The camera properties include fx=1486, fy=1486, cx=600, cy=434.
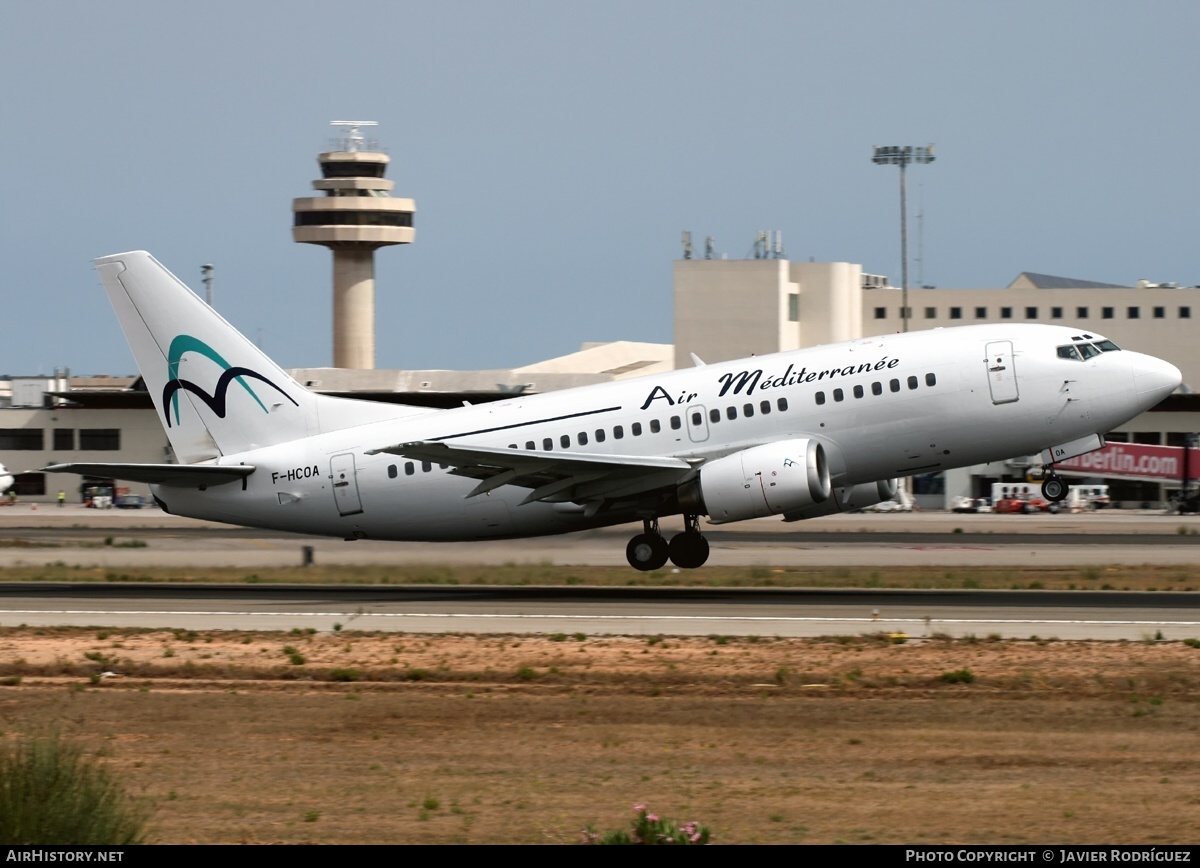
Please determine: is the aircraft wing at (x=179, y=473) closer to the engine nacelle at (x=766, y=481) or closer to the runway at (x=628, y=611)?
the runway at (x=628, y=611)

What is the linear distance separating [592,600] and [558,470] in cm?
277

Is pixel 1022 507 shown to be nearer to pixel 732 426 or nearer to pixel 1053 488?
pixel 1053 488

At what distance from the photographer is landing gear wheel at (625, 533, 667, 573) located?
109 ft

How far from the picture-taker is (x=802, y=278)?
10575 cm

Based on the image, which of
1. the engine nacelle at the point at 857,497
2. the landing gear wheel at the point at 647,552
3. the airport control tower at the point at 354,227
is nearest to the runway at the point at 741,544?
the landing gear wheel at the point at 647,552

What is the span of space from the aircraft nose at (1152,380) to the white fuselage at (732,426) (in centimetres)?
3

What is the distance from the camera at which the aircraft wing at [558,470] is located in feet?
97.6

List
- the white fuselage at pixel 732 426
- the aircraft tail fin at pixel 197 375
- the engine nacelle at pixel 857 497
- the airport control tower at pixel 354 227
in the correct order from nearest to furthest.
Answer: the white fuselage at pixel 732 426, the engine nacelle at pixel 857 497, the aircraft tail fin at pixel 197 375, the airport control tower at pixel 354 227

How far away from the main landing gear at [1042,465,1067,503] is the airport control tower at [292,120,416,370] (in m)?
96.9

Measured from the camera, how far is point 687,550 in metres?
33.8

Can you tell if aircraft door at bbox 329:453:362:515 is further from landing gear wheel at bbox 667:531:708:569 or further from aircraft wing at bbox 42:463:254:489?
landing gear wheel at bbox 667:531:708:569

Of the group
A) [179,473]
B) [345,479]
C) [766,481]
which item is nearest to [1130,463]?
[766,481]
